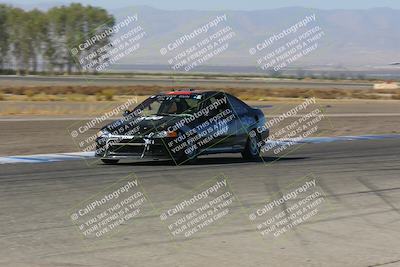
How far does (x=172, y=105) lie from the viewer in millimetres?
15500

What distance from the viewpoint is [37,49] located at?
114250 millimetres

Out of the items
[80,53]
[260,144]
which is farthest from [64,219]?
[80,53]

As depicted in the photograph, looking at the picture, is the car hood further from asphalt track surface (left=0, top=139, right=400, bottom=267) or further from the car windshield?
asphalt track surface (left=0, top=139, right=400, bottom=267)

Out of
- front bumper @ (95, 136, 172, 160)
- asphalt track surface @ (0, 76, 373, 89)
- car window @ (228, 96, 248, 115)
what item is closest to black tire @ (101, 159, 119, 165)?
front bumper @ (95, 136, 172, 160)

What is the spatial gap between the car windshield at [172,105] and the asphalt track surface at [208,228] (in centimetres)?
98

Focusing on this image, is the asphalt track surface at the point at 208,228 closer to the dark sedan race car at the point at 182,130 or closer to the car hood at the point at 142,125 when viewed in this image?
the dark sedan race car at the point at 182,130

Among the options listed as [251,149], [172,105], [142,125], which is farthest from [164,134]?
[251,149]

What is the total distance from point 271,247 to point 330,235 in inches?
35.9

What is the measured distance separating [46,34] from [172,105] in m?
103

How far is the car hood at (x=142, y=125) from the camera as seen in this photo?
1459 centimetres

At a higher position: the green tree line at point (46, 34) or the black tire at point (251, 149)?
the green tree line at point (46, 34)

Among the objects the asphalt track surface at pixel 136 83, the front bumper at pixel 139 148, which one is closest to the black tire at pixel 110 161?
the front bumper at pixel 139 148

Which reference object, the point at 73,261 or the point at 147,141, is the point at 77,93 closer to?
the point at 147,141

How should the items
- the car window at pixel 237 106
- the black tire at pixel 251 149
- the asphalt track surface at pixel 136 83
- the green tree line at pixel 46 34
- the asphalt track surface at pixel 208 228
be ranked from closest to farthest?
the asphalt track surface at pixel 208 228 → the car window at pixel 237 106 → the black tire at pixel 251 149 → the asphalt track surface at pixel 136 83 → the green tree line at pixel 46 34
